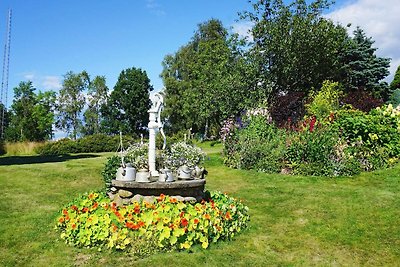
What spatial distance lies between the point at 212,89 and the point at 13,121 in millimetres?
18670

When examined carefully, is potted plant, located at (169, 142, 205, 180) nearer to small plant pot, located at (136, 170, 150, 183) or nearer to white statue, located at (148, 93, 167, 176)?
white statue, located at (148, 93, 167, 176)

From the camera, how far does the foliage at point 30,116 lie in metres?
30.6

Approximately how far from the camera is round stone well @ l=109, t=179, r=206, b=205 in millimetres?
6541

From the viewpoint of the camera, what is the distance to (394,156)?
11.4m

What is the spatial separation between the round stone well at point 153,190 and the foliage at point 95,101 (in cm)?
3819

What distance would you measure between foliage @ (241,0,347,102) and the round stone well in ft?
41.2

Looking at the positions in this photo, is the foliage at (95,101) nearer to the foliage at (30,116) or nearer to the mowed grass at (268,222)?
the foliage at (30,116)

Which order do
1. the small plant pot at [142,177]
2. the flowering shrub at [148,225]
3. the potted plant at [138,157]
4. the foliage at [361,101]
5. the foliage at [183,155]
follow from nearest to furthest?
the flowering shrub at [148,225], the small plant pot at [142,177], the potted plant at [138,157], the foliage at [183,155], the foliage at [361,101]

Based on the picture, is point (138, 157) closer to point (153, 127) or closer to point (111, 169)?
point (111, 169)

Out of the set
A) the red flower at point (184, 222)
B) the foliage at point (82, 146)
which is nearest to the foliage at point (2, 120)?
the foliage at point (82, 146)

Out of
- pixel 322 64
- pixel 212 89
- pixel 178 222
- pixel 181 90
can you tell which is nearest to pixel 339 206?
pixel 178 222

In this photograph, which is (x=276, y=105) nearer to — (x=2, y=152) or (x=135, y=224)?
(x=135, y=224)

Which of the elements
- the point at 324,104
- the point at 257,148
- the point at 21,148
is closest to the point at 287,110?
the point at 324,104

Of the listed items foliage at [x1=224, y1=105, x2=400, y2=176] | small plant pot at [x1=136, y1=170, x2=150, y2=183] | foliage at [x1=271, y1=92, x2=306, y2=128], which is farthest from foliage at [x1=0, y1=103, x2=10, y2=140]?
small plant pot at [x1=136, y1=170, x2=150, y2=183]
